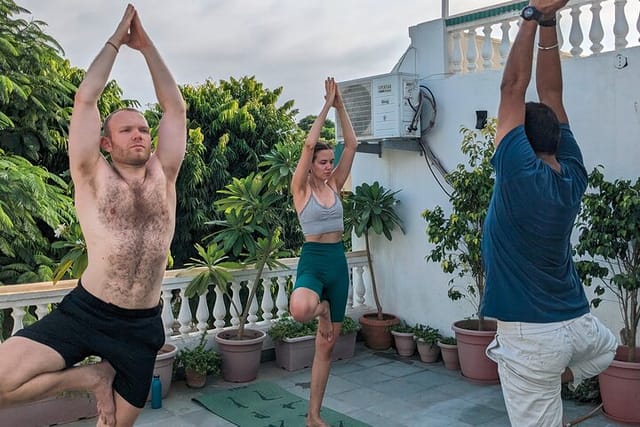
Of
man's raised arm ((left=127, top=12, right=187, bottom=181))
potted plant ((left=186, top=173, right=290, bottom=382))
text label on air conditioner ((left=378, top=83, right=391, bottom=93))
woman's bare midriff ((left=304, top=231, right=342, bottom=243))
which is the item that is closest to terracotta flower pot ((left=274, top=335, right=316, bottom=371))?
potted plant ((left=186, top=173, right=290, bottom=382))

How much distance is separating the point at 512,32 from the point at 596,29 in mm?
772

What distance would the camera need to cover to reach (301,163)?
3.42m

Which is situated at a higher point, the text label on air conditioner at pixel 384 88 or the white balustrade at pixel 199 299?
the text label on air conditioner at pixel 384 88

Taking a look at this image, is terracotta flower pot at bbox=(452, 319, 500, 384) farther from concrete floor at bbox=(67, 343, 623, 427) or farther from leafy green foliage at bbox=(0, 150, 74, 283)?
leafy green foliage at bbox=(0, 150, 74, 283)

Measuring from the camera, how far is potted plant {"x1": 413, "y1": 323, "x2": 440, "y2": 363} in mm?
5215

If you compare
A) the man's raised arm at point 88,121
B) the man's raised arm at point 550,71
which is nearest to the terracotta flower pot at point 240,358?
the man's raised arm at point 88,121

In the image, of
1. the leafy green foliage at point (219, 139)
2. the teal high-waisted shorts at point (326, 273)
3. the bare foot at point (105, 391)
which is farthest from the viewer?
the leafy green foliage at point (219, 139)

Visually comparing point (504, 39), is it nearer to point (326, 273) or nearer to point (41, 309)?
point (326, 273)

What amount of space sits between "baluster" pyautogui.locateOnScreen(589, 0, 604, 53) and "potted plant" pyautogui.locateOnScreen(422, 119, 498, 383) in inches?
34.5

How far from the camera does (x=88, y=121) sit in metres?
2.17

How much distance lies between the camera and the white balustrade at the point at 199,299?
4074 mm

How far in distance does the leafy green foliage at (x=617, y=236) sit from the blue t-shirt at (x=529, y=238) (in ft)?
5.77

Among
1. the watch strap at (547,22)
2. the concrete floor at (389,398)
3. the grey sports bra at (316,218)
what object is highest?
the watch strap at (547,22)

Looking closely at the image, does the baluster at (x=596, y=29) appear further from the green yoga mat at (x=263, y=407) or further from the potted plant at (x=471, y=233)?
the green yoga mat at (x=263, y=407)
